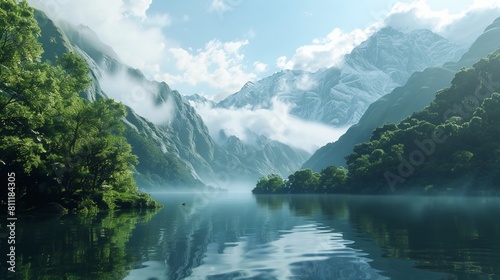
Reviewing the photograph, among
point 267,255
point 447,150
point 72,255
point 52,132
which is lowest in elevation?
point 267,255

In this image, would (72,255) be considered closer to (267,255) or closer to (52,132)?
(267,255)

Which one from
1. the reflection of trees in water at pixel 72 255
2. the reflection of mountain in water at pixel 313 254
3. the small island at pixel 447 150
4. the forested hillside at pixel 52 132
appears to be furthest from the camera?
the small island at pixel 447 150

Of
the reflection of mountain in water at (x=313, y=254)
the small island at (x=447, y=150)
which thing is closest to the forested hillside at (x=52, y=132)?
the reflection of mountain in water at (x=313, y=254)

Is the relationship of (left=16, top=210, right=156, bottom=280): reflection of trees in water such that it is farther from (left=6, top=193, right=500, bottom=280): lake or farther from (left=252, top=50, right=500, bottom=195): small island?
(left=252, top=50, right=500, bottom=195): small island

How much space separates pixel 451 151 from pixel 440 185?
1274 cm

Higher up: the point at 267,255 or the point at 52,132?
the point at 52,132

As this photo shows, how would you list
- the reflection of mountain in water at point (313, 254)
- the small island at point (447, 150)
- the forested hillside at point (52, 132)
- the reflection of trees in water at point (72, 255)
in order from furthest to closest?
the small island at point (447, 150), the forested hillside at point (52, 132), the reflection of mountain in water at point (313, 254), the reflection of trees in water at point (72, 255)

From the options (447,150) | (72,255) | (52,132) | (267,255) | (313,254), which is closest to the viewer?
(72,255)

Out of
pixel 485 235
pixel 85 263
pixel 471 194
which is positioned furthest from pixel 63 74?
pixel 471 194

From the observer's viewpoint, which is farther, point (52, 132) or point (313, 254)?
point (52, 132)

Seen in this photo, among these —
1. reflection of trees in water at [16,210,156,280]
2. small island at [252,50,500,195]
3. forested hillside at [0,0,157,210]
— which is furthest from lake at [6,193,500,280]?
small island at [252,50,500,195]

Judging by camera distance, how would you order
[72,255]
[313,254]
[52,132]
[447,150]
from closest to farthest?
[72,255], [313,254], [52,132], [447,150]

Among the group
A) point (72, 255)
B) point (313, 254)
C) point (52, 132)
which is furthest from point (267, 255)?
point (52, 132)

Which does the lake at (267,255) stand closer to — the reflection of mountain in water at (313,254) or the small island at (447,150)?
the reflection of mountain in water at (313,254)
